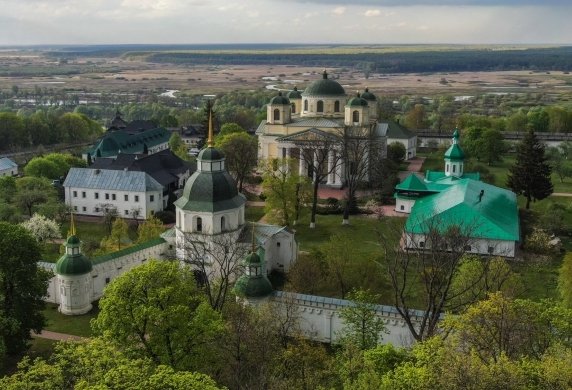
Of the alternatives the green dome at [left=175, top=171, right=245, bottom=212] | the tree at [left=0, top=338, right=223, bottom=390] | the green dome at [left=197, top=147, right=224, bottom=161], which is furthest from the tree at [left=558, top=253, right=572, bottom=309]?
the green dome at [left=197, top=147, right=224, bottom=161]

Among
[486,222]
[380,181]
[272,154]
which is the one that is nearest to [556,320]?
[486,222]

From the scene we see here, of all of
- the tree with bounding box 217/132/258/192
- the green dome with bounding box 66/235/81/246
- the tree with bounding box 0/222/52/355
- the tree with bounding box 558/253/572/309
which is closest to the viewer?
the tree with bounding box 0/222/52/355

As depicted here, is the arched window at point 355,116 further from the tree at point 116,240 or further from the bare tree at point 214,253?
the bare tree at point 214,253

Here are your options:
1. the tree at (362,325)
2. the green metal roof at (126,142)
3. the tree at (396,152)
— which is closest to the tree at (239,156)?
the green metal roof at (126,142)

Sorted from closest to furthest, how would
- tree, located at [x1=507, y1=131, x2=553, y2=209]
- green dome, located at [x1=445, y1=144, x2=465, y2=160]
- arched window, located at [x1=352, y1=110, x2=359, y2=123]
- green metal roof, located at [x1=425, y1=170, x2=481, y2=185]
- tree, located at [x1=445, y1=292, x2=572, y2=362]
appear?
tree, located at [x1=445, y1=292, x2=572, y2=362]
green metal roof, located at [x1=425, y1=170, x2=481, y2=185]
tree, located at [x1=507, y1=131, x2=553, y2=209]
green dome, located at [x1=445, y1=144, x2=465, y2=160]
arched window, located at [x1=352, y1=110, x2=359, y2=123]

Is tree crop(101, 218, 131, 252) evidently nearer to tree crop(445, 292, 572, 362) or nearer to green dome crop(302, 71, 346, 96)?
tree crop(445, 292, 572, 362)
